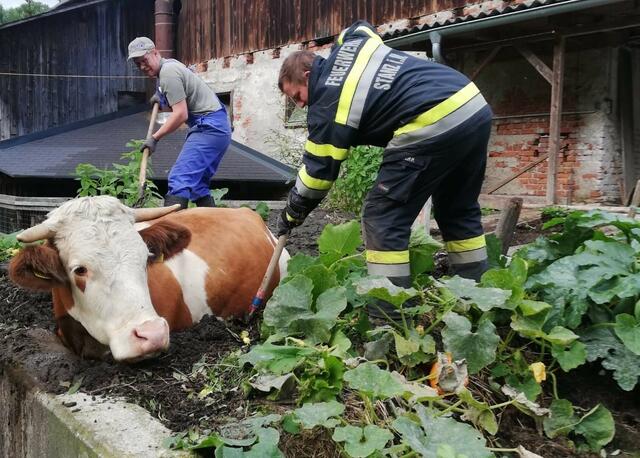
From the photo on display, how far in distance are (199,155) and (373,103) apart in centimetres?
344

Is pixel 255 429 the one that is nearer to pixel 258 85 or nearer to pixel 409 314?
pixel 409 314

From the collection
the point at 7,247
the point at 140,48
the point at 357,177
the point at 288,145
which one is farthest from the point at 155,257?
the point at 288,145

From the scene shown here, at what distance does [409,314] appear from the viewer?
3090 millimetres

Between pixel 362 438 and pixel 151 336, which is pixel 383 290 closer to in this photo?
pixel 362 438

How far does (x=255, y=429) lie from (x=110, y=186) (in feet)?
14.3

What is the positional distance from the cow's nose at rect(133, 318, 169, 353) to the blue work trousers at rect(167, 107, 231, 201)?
3.52 m

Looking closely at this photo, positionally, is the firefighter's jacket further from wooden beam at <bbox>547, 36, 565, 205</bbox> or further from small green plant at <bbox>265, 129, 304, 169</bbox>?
small green plant at <bbox>265, 129, 304, 169</bbox>

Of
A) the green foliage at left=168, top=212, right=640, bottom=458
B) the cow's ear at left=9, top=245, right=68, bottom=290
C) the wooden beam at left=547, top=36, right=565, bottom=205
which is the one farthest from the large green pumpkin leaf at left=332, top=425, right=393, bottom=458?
the wooden beam at left=547, top=36, right=565, bottom=205

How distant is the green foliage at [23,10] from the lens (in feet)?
78.3

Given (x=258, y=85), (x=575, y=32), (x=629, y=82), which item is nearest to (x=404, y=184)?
(x=575, y=32)

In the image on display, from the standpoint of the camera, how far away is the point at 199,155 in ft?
21.1

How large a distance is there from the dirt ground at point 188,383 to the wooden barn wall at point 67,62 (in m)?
15.0

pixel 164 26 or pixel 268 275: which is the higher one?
pixel 164 26

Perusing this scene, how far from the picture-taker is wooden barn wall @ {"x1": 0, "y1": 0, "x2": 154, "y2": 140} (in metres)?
16.8
